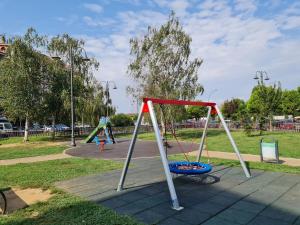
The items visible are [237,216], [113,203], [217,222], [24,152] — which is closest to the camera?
[217,222]

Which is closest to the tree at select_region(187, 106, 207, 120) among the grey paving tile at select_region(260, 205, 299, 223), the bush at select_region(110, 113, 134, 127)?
the bush at select_region(110, 113, 134, 127)

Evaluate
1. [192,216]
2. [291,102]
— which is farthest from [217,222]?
[291,102]

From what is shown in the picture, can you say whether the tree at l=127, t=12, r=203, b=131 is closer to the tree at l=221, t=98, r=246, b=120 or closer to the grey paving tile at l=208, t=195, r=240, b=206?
the grey paving tile at l=208, t=195, r=240, b=206

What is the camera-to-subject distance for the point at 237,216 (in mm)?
4840

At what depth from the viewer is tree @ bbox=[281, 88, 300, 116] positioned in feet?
173

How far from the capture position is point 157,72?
2477 centimetres

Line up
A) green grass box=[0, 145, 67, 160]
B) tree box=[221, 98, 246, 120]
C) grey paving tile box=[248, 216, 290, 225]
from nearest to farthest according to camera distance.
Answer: grey paving tile box=[248, 216, 290, 225] < green grass box=[0, 145, 67, 160] < tree box=[221, 98, 246, 120]

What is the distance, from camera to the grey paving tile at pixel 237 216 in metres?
4.66

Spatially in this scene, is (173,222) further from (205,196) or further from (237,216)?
(205,196)

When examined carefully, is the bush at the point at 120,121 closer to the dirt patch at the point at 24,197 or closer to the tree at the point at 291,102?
the tree at the point at 291,102

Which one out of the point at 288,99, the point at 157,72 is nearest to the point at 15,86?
the point at 157,72

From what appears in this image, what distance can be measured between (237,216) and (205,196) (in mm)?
1256

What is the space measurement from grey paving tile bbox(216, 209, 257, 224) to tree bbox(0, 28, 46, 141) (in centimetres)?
2069

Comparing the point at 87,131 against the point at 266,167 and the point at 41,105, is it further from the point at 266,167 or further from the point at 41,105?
the point at 266,167
